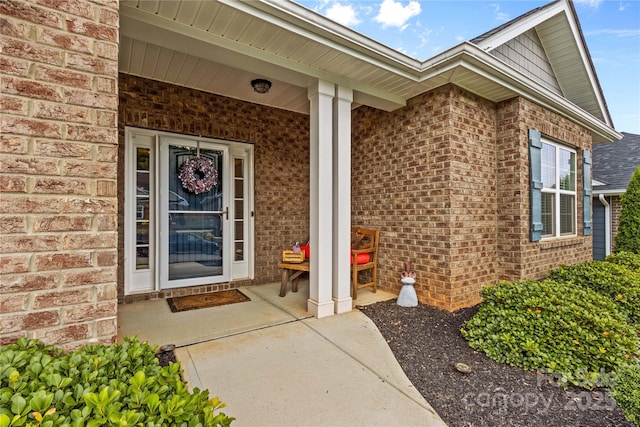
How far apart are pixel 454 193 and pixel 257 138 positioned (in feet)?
8.94

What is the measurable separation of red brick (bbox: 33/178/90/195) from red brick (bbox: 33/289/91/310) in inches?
19.2

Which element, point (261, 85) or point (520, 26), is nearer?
point (261, 85)

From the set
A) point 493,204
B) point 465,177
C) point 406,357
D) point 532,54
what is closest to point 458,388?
point 406,357

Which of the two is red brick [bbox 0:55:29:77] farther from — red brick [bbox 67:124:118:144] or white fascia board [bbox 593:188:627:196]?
white fascia board [bbox 593:188:627:196]

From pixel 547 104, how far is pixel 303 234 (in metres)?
3.85

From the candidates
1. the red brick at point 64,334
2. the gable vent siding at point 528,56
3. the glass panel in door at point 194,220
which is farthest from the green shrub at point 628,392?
the glass panel in door at point 194,220

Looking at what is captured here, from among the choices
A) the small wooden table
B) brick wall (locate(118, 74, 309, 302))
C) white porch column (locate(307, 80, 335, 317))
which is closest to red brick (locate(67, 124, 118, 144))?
white porch column (locate(307, 80, 335, 317))

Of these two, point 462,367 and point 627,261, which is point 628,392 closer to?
point 462,367

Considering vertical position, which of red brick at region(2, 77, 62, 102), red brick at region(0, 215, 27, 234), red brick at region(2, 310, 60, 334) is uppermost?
red brick at region(2, 77, 62, 102)

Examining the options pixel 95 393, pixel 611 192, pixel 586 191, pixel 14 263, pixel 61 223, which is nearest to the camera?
pixel 95 393

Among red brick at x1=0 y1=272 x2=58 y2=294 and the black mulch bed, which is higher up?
red brick at x1=0 y1=272 x2=58 y2=294

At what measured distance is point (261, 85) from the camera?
3445mm

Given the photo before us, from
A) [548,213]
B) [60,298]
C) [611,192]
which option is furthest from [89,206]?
[611,192]

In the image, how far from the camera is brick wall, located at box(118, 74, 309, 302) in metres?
3.53
